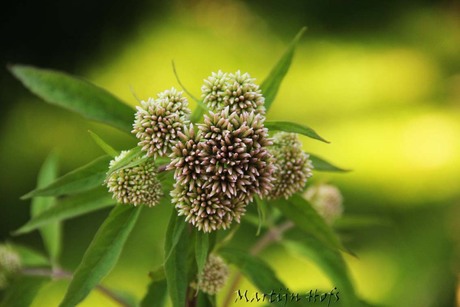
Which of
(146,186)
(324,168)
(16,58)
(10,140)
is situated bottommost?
(10,140)

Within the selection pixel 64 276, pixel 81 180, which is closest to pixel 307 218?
pixel 81 180

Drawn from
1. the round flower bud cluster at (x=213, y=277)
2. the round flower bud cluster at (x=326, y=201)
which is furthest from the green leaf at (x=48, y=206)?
the round flower bud cluster at (x=326, y=201)

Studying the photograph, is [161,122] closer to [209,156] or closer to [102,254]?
[209,156]

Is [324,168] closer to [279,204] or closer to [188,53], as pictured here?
[279,204]

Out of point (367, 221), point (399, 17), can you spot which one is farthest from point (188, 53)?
point (367, 221)

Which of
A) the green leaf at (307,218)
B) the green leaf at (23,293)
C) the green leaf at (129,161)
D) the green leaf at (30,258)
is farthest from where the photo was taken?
the green leaf at (30,258)

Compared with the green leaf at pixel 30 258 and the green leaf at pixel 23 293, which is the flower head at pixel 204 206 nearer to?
the green leaf at pixel 23 293

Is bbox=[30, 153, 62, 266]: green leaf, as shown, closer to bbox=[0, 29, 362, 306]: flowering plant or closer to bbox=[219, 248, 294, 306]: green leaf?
bbox=[0, 29, 362, 306]: flowering plant
